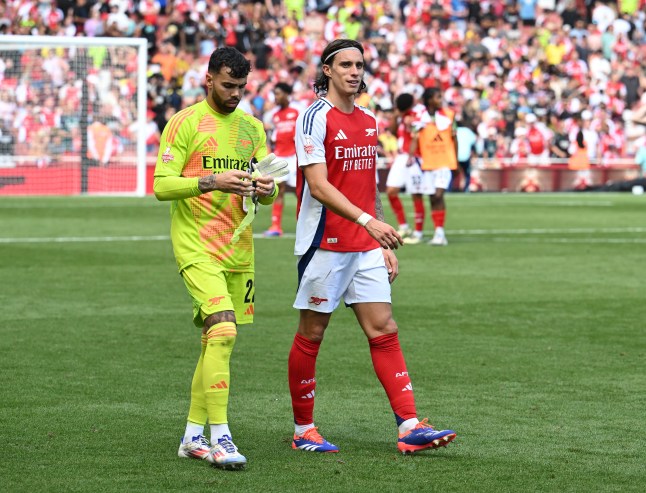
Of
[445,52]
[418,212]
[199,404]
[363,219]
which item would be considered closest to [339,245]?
[363,219]

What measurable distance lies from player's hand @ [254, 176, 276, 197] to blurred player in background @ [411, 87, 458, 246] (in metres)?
13.6

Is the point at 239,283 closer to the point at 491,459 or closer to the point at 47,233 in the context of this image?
the point at 491,459

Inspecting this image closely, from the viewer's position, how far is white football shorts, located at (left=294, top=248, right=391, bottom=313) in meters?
7.09

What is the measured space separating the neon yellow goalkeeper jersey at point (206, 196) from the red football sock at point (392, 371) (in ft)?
2.58

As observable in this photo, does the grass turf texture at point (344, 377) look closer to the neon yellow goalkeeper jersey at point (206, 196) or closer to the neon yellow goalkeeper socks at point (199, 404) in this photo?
the neon yellow goalkeeper socks at point (199, 404)

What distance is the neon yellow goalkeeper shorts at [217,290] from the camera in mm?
6742

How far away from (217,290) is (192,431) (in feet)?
2.37

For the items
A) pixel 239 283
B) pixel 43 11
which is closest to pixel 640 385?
pixel 239 283

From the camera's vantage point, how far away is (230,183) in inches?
259

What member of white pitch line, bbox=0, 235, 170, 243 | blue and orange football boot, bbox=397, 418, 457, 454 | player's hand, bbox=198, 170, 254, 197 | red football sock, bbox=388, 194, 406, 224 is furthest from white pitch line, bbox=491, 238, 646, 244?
player's hand, bbox=198, 170, 254, 197

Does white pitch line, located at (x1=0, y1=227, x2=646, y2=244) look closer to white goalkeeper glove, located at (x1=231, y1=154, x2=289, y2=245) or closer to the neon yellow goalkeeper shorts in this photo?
the neon yellow goalkeeper shorts

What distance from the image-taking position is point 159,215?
26.3 m

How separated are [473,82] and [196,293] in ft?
110

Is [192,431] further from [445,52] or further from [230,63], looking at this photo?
[445,52]
